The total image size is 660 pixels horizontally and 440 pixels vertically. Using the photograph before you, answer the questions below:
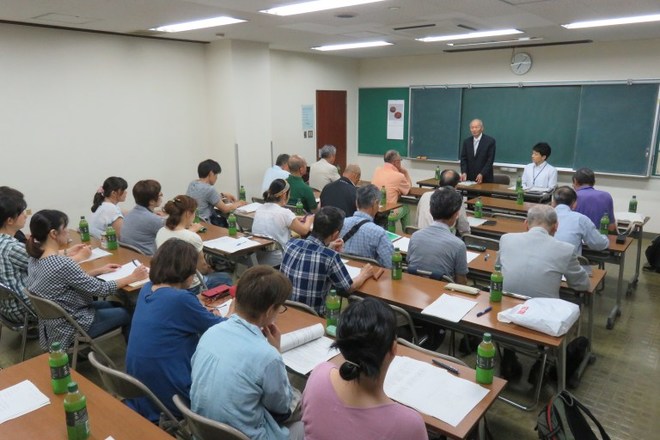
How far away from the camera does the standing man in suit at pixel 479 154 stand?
7.22 m

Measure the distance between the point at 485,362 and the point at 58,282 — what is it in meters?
2.41

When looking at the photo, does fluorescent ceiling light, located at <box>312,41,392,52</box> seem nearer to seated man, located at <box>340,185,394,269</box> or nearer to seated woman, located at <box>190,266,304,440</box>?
seated man, located at <box>340,185,394,269</box>

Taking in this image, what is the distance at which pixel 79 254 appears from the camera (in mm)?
3666

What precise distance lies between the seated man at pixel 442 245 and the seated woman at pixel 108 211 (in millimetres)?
2702

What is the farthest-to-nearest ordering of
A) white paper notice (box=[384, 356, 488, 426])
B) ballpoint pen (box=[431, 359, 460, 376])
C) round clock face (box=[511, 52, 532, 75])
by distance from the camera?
1. round clock face (box=[511, 52, 532, 75])
2. ballpoint pen (box=[431, 359, 460, 376])
3. white paper notice (box=[384, 356, 488, 426])

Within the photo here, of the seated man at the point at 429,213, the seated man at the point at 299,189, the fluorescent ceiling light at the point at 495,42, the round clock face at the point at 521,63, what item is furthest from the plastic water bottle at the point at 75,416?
the round clock face at the point at 521,63

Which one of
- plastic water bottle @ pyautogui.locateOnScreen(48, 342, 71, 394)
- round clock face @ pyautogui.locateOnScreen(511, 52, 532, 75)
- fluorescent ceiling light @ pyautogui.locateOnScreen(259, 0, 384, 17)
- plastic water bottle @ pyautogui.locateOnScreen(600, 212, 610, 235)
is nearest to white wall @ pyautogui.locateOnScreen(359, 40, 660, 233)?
round clock face @ pyautogui.locateOnScreen(511, 52, 532, 75)

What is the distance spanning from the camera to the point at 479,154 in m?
7.30

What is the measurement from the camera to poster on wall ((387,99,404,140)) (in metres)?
9.62

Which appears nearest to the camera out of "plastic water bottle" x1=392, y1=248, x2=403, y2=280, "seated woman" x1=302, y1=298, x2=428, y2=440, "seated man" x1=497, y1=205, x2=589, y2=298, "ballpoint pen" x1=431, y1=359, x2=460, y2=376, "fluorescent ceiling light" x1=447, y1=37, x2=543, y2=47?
"seated woman" x1=302, y1=298, x2=428, y2=440

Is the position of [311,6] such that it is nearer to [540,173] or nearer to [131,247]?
[131,247]

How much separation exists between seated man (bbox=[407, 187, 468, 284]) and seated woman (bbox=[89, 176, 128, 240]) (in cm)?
270

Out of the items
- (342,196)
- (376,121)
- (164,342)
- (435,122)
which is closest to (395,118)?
(376,121)

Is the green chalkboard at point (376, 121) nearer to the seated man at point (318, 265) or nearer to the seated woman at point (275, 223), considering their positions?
the seated woman at point (275, 223)
